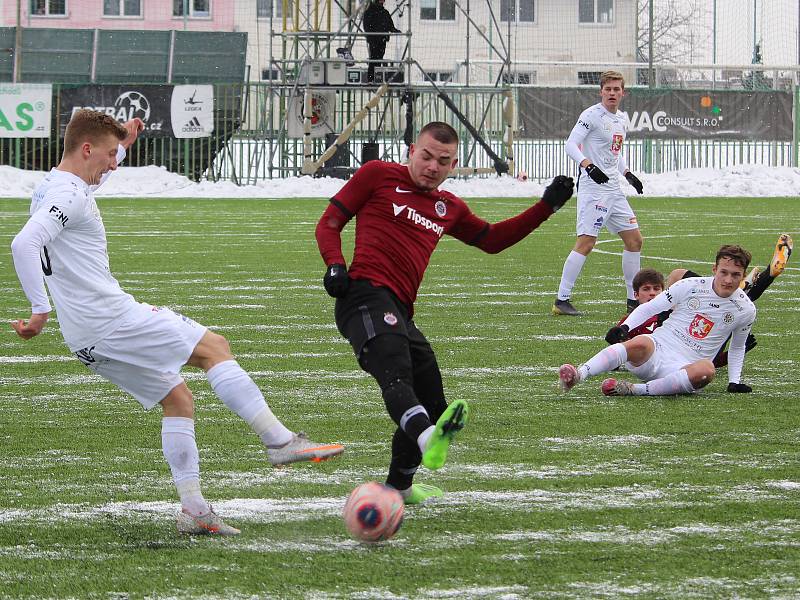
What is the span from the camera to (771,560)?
187 inches

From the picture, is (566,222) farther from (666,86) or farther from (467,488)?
(467,488)

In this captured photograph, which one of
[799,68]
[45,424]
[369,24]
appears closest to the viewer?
[45,424]

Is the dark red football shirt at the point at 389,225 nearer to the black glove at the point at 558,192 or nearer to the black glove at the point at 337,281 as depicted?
the black glove at the point at 337,281

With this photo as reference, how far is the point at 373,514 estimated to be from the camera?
16.1 ft

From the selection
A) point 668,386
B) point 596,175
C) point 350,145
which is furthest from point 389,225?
point 350,145

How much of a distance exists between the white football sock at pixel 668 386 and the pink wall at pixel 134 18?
42876mm

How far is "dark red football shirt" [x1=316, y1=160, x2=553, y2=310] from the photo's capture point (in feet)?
18.5

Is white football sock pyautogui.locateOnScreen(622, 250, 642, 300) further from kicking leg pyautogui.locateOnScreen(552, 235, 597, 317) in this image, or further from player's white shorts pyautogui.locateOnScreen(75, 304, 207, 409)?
player's white shorts pyautogui.locateOnScreen(75, 304, 207, 409)

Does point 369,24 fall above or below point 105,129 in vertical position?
above

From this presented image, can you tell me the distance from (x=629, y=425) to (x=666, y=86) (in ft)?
90.8

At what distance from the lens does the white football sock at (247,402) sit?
5.14m

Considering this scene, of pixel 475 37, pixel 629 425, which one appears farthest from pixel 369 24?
pixel 629 425

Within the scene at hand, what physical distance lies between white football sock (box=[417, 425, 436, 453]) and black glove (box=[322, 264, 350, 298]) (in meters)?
0.71

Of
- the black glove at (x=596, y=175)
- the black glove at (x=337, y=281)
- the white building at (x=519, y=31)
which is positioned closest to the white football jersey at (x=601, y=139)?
the black glove at (x=596, y=175)
